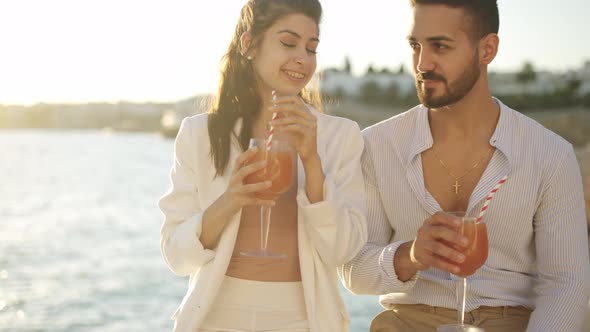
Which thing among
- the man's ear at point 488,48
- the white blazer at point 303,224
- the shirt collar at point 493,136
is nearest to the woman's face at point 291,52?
the white blazer at point 303,224

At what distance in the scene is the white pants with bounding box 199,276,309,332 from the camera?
9.55 feet

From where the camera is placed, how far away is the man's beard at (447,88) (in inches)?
121

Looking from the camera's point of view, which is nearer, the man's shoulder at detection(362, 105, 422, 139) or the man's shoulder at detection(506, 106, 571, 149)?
the man's shoulder at detection(506, 106, 571, 149)

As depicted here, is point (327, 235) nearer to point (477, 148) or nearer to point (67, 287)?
point (477, 148)

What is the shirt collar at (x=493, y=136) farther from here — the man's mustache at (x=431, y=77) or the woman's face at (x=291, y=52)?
the woman's face at (x=291, y=52)

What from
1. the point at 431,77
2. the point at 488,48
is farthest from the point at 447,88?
the point at 488,48

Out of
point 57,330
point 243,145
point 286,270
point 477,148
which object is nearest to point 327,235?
point 286,270

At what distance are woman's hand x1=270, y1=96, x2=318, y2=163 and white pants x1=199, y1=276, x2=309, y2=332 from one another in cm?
51

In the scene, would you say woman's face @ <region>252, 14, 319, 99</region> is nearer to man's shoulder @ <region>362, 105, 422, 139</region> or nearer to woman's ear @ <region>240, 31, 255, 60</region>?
woman's ear @ <region>240, 31, 255, 60</region>

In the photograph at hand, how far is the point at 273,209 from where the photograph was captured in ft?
9.98

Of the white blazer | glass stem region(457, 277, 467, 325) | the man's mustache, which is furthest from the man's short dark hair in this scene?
glass stem region(457, 277, 467, 325)

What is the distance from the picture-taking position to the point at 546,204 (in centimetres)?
308

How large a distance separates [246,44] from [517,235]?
121 cm

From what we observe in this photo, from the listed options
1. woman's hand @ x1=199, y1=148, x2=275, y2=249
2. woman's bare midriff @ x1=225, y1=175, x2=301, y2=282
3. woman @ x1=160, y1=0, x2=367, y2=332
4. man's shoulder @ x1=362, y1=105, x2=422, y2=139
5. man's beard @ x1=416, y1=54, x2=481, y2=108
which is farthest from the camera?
man's shoulder @ x1=362, y1=105, x2=422, y2=139
